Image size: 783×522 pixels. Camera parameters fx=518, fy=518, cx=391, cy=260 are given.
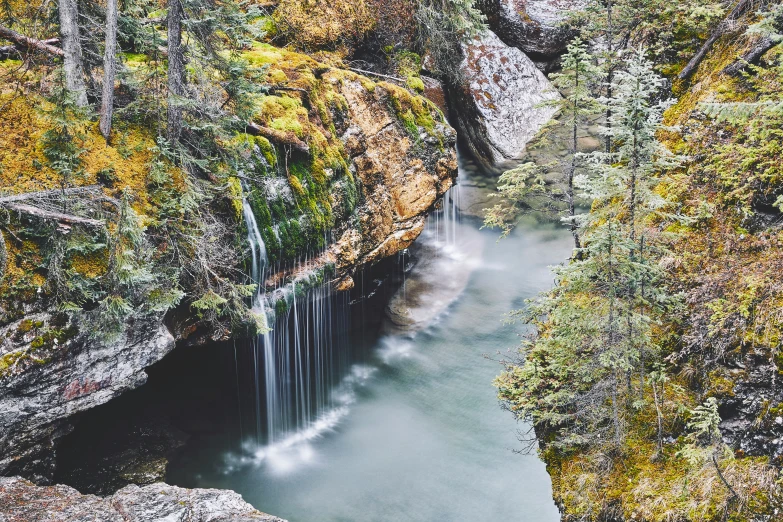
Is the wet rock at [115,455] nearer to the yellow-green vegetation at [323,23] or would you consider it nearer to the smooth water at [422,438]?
the smooth water at [422,438]

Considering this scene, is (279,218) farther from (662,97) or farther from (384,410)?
(662,97)

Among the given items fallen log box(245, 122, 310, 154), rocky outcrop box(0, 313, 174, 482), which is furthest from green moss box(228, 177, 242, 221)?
rocky outcrop box(0, 313, 174, 482)

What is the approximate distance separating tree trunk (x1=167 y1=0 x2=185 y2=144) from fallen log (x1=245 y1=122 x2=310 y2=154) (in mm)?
1662

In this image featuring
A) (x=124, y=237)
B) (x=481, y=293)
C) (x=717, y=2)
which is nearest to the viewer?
(x=124, y=237)

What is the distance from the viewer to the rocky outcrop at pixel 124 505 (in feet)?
21.5

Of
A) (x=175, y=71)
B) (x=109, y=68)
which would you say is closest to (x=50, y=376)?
(x=109, y=68)

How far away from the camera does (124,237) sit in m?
7.48

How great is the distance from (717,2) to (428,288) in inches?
406

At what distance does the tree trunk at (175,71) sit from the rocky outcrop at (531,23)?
15205 millimetres

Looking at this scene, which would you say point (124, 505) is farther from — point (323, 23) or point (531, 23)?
point (531, 23)

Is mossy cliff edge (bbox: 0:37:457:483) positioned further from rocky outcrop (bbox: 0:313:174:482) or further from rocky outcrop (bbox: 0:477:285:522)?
rocky outcrop (bbox: 0:477:285:522)

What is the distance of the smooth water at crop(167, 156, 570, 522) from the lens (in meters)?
10.5

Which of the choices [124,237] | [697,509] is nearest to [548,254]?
[697,509]

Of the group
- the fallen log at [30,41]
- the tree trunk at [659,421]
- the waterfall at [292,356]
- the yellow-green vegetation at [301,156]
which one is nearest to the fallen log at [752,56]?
the tree trunk at [659,421]
